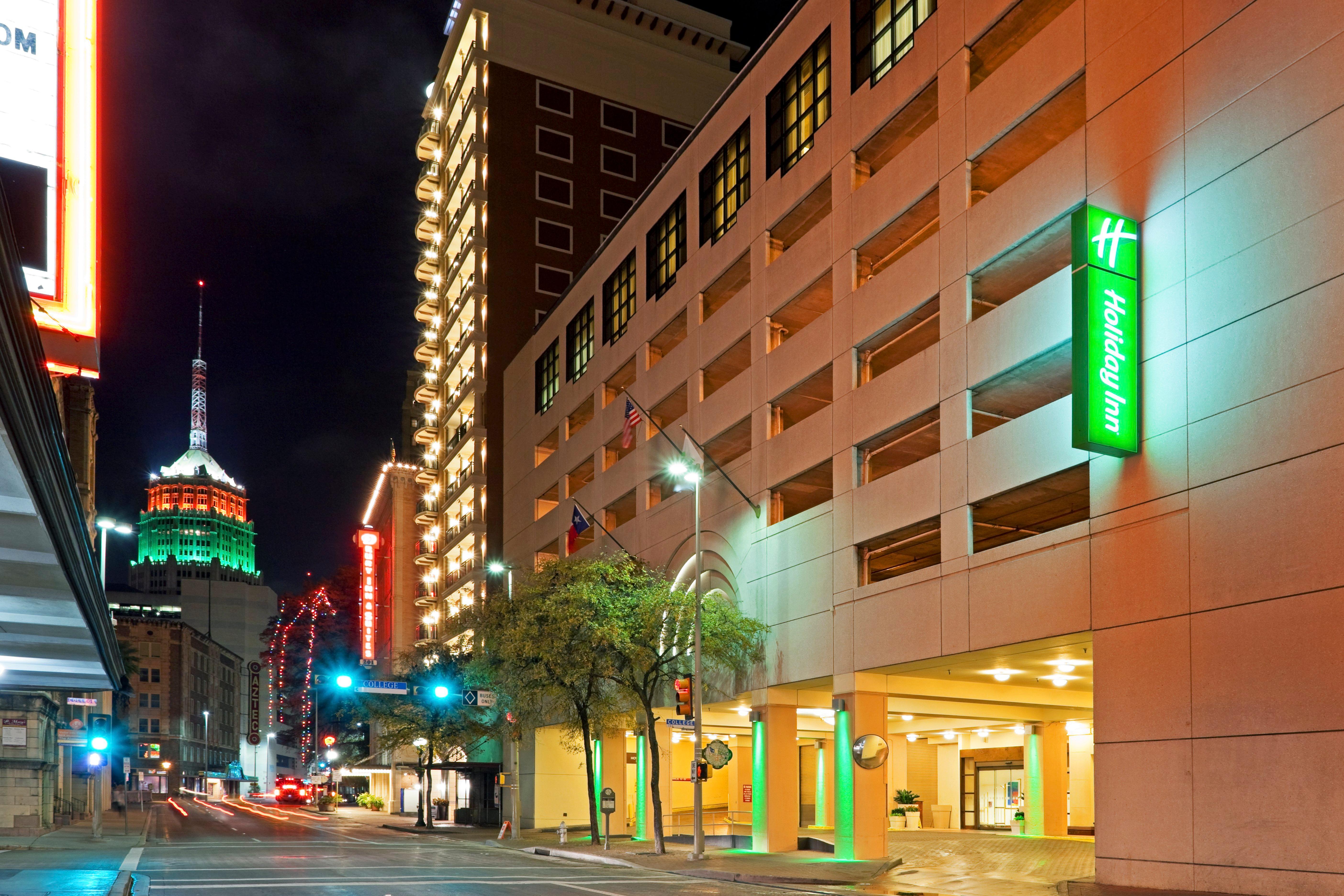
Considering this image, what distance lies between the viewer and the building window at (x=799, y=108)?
38719mm

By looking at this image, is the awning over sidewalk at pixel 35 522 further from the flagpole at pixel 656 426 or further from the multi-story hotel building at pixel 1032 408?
the flagpole at pixel 656 426

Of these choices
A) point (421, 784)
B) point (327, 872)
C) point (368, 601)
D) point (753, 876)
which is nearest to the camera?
point (753, 876)

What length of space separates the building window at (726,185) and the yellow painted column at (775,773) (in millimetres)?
16306

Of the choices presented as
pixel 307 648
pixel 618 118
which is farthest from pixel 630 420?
pixel 307 648

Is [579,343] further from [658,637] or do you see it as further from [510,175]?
[510,175]

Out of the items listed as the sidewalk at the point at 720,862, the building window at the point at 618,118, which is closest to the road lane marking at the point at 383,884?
the sidewalk at the point at 720,862

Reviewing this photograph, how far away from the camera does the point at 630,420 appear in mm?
40625

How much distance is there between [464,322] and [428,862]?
55484 millimetres

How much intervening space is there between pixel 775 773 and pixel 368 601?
274 ft

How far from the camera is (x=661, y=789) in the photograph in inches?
2095

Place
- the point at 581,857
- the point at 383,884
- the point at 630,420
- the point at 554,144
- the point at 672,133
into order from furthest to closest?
1. the point at 672,133
2. the point at 554,144
3. the point at 630,420
4. the point at 581,857
5. the point at 383,884

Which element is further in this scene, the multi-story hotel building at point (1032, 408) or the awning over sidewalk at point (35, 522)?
the multi-story hotel building at point (1032, 408)

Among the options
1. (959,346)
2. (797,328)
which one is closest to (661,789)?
(797,328)

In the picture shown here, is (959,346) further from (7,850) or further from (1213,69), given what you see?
(7,850)
